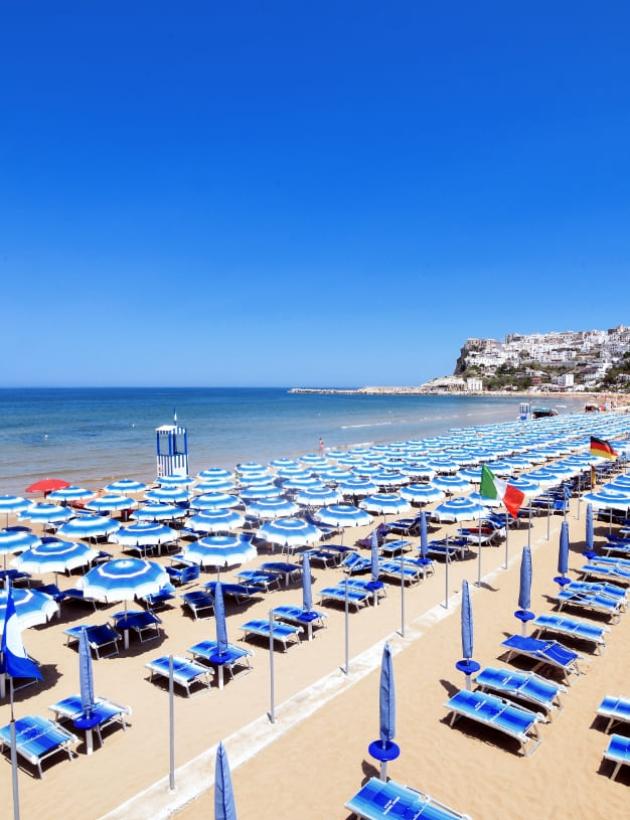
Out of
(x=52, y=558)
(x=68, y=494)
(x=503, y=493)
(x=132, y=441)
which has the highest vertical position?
(x=503, y=493)

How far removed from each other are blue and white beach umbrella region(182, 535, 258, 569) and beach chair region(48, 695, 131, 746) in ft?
11.0

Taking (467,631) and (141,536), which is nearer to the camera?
(467,631)

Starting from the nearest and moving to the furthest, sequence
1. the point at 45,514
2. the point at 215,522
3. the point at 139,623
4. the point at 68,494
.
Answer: the point at 139,623 → the point at 215,522 → the point at 45,514 → the point at 68,494

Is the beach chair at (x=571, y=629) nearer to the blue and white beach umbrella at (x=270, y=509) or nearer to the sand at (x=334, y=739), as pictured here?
the sand at (x=334, y=739)

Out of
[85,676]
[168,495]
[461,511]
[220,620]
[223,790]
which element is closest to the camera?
[223,790]

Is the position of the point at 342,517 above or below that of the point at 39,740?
above

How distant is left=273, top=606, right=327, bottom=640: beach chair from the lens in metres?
9.93

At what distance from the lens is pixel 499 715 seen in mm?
6953

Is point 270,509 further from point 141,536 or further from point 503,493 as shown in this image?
point 503,493

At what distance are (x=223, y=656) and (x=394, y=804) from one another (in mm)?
3703

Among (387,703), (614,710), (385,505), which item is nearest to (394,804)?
(387,703)

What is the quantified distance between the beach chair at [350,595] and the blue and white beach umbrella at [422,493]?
7.04 m

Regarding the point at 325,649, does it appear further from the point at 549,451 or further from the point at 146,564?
the point at 549,451

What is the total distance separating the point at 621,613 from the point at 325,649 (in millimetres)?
5788
